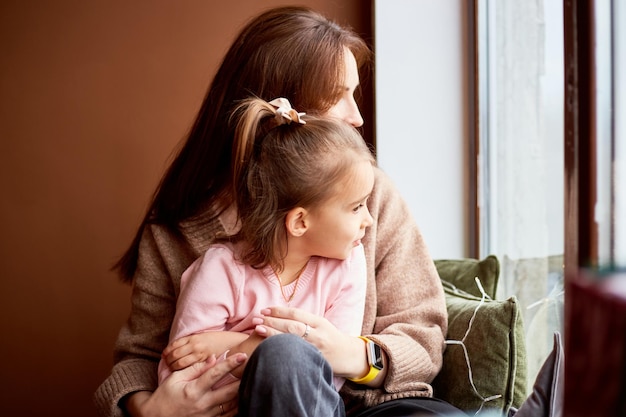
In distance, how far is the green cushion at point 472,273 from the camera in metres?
1.75

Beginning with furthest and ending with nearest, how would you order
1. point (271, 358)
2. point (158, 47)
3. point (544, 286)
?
point (158, 47), point (544, 286), point (271, 358)

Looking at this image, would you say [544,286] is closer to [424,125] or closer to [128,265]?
[424,125]

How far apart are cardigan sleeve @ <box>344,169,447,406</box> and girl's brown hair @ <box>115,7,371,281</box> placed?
0.26 m

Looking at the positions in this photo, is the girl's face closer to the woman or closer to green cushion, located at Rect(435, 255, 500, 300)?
the woman

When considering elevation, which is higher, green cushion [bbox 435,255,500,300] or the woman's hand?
green cushion [bbox 435,255,500,300]

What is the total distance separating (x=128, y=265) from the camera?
5.73 ft

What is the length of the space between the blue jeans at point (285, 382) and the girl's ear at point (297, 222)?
287mm

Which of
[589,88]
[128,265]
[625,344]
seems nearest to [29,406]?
[128,265]

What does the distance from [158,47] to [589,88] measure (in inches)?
72.4

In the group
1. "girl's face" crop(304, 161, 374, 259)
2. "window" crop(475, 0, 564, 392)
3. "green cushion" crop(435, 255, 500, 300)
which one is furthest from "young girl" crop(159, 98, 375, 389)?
"window" crop(475, 0, 564, 392)

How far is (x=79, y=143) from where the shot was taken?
2.60m

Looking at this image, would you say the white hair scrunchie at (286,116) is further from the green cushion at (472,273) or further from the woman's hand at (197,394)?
the green cushion at (472,273)

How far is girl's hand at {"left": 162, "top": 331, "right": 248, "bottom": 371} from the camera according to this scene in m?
1.40

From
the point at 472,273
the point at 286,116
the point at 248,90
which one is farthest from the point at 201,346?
the point at 472,273
